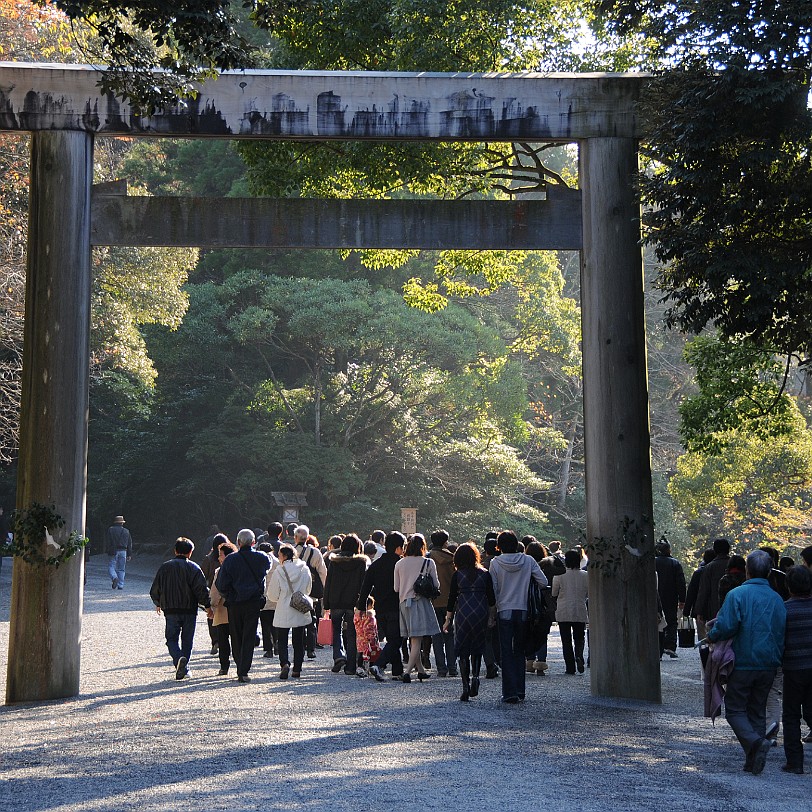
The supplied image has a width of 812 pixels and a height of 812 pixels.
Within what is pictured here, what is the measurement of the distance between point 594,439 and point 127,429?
29.3 metres

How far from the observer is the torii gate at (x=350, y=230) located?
34.9 ft

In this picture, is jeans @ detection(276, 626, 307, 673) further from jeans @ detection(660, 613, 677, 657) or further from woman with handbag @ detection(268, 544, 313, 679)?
jeans @ detection(660, 613, 677, 657)

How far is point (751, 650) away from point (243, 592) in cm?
592

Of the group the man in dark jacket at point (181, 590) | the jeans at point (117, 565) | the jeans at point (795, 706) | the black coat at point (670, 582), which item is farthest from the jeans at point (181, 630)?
the jeans at point (117, 565)

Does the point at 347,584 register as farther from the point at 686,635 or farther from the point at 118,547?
the point at 118,547

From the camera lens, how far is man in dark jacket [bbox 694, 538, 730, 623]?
1223 centimetres

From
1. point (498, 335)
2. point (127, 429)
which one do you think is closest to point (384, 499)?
point (498, 335)

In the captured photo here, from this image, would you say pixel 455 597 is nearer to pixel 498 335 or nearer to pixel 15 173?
pixel 15 173

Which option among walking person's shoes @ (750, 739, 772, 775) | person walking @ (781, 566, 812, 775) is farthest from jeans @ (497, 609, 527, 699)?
walking person's shoes @ (750, 739, 772, 775)

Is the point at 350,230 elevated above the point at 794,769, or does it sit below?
above

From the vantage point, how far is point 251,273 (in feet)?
119

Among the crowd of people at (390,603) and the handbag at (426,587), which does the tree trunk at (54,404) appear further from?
the handbag at (426,587)

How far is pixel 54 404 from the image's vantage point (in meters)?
10.6

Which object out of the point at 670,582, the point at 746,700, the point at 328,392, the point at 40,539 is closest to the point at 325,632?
the point at 670,582
